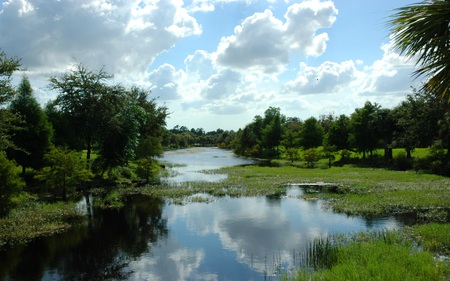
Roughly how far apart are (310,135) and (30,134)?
68.3 m

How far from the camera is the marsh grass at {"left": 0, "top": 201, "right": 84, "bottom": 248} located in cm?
2005

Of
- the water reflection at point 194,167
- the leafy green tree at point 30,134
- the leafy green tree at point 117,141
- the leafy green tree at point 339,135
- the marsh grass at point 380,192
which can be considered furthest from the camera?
the leafy green tree at point 339,135

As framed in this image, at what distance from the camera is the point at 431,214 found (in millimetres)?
22516

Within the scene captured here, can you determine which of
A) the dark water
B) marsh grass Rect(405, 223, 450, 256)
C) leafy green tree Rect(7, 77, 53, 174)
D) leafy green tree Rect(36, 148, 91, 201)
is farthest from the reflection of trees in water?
leafy green tree Rect(7, 77, 53, 174)

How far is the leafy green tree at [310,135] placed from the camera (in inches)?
3625

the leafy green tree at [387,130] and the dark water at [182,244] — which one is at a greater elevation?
the leafy green tree at [387,130]

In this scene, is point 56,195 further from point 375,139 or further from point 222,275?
point 375,139

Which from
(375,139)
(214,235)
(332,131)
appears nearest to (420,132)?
(375,139)

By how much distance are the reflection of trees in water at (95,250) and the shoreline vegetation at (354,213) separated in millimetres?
1865

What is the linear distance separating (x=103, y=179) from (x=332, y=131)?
53611 mm

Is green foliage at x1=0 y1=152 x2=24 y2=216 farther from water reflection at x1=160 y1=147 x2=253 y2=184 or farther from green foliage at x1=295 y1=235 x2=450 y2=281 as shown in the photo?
water reflection at x1=160 y1=147 x2=253 y2=184

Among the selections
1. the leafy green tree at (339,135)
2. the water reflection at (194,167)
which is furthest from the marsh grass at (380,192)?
the leafy green tree at (339,135)

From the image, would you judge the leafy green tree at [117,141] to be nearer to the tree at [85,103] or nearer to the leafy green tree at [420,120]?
the tree at [85,103]

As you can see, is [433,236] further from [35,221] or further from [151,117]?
[151,117]
